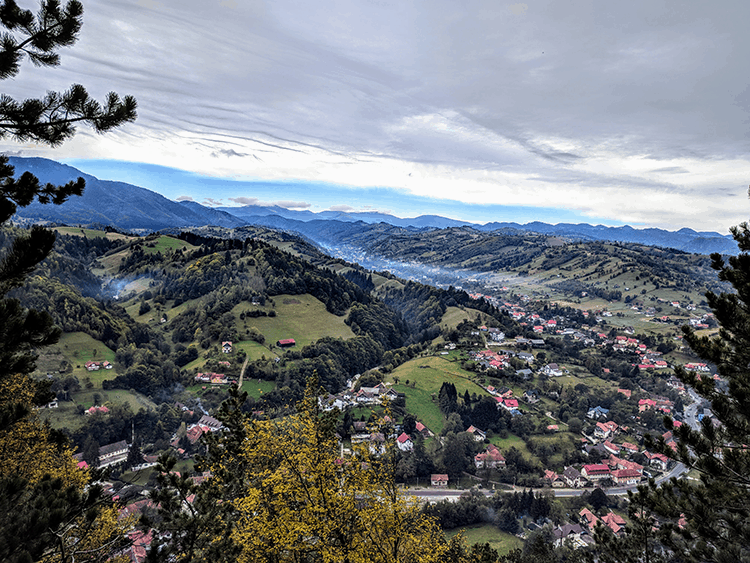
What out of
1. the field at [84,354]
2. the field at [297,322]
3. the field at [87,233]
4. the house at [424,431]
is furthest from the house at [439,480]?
the field at [87,233]

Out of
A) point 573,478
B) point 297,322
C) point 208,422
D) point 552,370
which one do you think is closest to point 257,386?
point 208,422

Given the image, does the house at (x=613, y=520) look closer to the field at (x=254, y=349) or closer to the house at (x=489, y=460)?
the house at (x=489, y=460)

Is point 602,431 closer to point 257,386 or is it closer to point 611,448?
point 611,448

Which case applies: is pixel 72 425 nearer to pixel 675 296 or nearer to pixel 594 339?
pixel 594 339

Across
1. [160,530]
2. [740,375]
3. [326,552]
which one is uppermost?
[740,375]

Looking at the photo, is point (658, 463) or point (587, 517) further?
point (658, 463)

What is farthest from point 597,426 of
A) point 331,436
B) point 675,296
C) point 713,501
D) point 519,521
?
point 675,296
